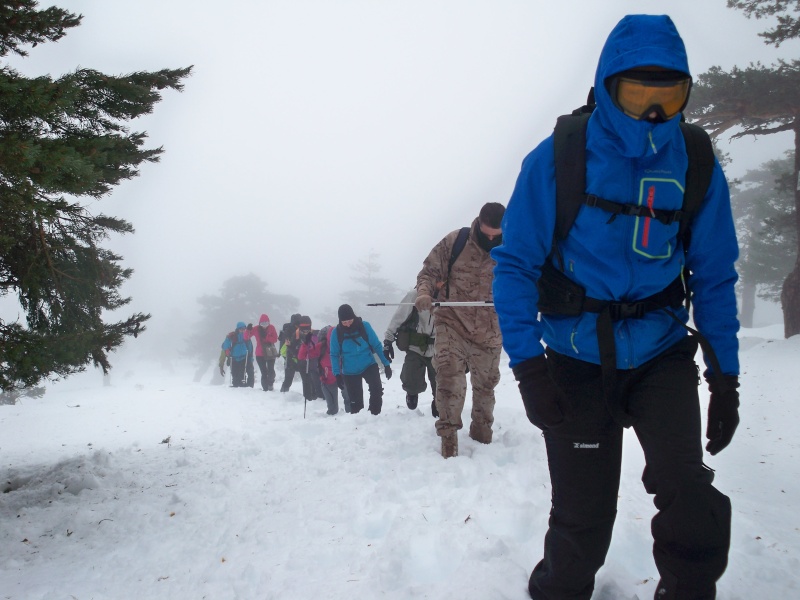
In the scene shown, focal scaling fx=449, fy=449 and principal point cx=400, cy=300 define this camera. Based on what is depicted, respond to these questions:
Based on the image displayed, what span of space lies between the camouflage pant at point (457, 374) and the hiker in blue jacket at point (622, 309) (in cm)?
292

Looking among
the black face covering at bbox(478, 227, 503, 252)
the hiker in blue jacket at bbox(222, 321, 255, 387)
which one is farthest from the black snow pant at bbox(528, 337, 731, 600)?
the hiker in blue jacket at bbox(222, 321, 255, 387)

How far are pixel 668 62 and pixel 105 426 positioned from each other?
39.9 feet

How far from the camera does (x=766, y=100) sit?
13719 millimetres

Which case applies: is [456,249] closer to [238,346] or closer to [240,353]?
A: [238,346]

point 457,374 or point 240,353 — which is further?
point 240,353

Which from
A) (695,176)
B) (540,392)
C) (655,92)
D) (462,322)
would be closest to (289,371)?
(462,322)

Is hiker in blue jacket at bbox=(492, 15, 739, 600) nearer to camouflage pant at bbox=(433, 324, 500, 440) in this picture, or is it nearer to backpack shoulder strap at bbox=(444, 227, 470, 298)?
camouflage pant at bbox=(433, 324, 500, 440)

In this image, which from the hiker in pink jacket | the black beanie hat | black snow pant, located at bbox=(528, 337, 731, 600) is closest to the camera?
black snow pant, located at bbox=(528, 337, 731, 600)

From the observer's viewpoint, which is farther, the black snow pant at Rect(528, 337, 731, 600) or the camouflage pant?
the camouflage pant

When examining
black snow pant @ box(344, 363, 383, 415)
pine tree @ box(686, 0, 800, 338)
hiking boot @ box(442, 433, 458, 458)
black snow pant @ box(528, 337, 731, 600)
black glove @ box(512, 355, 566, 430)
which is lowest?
black snow pant @ box(344, 363, 383, 415)

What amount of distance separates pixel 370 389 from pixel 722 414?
7.88m

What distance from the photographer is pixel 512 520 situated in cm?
351

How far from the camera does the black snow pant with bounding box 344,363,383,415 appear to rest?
371 inches

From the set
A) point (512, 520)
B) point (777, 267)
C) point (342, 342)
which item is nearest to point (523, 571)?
point (512, 520)
